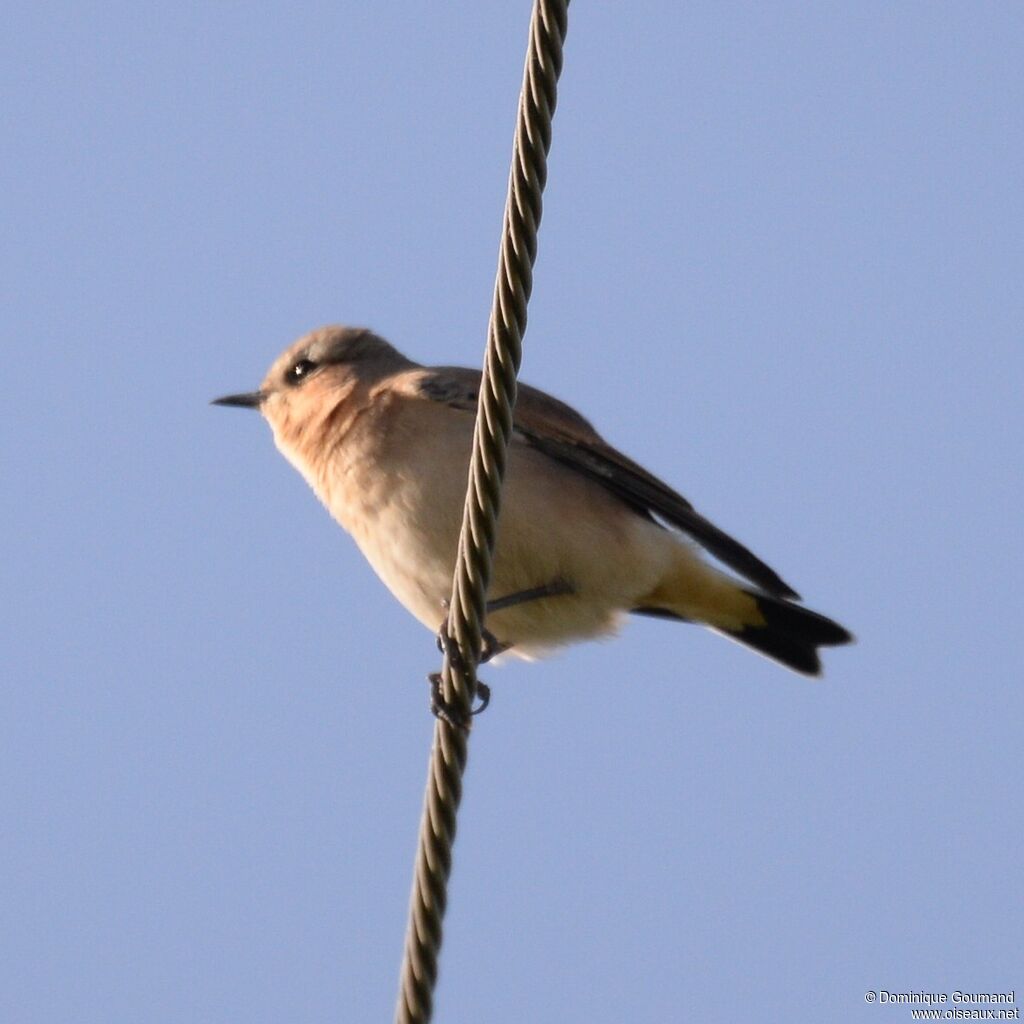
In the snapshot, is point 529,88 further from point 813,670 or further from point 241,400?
point 241,400

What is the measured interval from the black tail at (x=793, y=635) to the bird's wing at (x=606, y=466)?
38cm

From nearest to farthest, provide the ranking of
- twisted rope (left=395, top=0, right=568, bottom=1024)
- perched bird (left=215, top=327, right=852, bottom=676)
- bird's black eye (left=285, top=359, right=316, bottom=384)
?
twisted rope (left=395, top=0, right=568, bottom=1024), perched bird (left=215, top=327, right=852, bottom=676), bird's black eye (left=285, top=359, right=316, bottom=384)

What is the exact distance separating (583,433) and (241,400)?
83.3 inches

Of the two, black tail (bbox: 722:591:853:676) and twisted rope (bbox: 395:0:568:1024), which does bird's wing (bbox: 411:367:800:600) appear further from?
twisted rope (bbox: 395:0:568:1024)

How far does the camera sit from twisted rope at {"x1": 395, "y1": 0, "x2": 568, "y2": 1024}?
3717 mm

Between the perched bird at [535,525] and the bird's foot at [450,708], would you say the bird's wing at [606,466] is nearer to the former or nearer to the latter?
the perched bird at [535,525]

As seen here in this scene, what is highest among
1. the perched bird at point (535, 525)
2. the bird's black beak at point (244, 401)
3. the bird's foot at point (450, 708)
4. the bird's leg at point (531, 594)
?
the bird's black beak at point (244, 401)

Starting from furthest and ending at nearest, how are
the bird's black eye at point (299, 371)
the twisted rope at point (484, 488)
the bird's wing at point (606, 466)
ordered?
the bird's black eye at point (299, 371), the bird's wing at point (606, 466), the twisted rope at point (484, 488)

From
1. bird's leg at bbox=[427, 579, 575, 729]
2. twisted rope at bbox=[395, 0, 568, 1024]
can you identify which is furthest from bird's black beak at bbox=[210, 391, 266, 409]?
twisted rope at bbox=[395, 0, 568, 1024]

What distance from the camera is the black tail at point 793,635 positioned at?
7.52m

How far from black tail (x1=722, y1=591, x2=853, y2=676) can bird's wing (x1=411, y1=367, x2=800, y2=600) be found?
1.26 ft

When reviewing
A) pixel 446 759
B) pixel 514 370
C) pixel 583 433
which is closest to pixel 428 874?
pixel 446 759

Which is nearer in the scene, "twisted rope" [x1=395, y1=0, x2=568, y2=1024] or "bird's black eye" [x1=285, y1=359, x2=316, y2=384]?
"twisted rope" [x1=395, y1=0, x2=568, y2=1024]

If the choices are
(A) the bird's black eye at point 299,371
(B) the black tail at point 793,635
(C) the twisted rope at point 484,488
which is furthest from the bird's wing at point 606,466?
(C) the twisted rope at point 484,488
